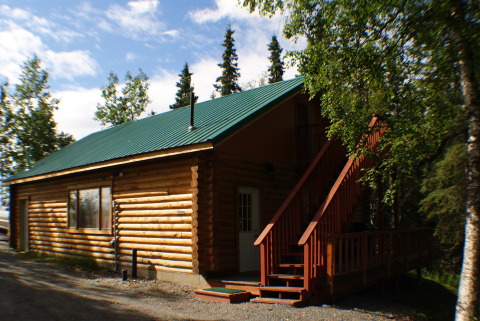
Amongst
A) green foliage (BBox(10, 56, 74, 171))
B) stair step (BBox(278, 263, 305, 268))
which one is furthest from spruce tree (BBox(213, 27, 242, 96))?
stair step (BBox(278, 263, 305, 268))

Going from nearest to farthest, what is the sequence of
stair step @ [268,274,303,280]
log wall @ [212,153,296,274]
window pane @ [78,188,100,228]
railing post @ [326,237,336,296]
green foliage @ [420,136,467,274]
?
railing post @ [326,237,336,296] < stair step @ [268,274,303,280] < log wall @ [212,153,296,274] < window pane @ [78,188,100,228] < green foliage @ [420,136,467,274]

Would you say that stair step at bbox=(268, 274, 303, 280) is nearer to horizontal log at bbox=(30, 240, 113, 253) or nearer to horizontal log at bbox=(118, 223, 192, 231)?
horizontal log at bbox=(118, 223, 192, 231)

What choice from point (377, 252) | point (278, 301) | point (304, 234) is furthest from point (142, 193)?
point (377, 252)

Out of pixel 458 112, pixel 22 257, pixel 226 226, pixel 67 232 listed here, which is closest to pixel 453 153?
pixel 458 112

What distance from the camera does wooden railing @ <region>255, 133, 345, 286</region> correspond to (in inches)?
344

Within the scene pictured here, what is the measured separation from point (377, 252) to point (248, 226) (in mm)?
3566

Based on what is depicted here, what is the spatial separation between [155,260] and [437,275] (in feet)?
51.3

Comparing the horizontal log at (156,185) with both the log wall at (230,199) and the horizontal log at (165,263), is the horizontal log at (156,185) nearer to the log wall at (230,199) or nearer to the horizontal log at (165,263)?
the log wall at (230,199)

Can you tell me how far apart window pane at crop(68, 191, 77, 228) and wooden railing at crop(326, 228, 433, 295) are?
881 centimetres

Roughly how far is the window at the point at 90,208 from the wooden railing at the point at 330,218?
6753 mm

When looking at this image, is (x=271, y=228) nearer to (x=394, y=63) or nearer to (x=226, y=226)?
(x=226, y=226)

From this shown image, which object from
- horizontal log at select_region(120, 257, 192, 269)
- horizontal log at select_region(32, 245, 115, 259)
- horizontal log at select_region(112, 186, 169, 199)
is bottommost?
horizontal log at select_region(32, 245, 115, 259)

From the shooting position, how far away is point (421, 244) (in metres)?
13.1

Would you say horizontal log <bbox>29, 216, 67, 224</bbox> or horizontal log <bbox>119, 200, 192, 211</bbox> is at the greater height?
horizontal log <bbox>119, 200, 192, 211</bbox>
